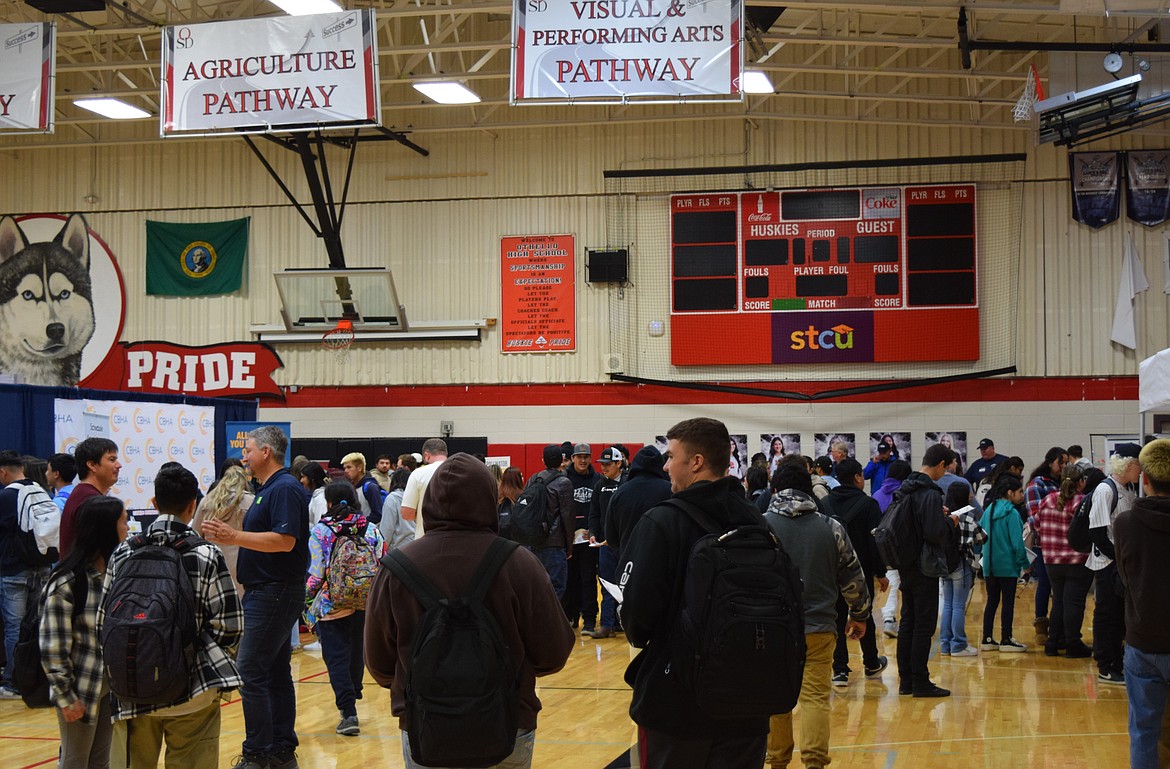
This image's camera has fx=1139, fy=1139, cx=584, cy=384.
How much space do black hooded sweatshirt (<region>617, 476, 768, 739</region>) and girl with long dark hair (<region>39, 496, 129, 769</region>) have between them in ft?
6.30

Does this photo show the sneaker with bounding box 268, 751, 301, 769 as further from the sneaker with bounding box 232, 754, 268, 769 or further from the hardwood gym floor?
the hardwood gym floor

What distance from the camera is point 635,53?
9.25 meters

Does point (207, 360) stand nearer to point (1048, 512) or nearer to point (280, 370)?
point (280, 370)

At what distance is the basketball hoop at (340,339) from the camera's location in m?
17.6

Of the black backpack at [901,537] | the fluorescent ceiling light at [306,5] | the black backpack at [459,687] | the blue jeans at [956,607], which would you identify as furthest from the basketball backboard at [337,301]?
the black backpack at [459,687]

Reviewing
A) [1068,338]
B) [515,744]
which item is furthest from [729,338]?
[515,744]

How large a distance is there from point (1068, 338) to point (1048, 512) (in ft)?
27.8

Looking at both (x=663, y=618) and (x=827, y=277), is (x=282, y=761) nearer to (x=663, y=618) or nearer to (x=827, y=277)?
(x=663, y=618)

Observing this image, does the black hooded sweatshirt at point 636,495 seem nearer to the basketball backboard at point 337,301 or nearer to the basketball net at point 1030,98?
Answer: the basketball net at point 1030,98

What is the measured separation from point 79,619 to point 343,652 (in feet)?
8.95

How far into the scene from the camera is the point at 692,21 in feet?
30.5

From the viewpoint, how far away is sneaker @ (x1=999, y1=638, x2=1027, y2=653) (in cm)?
952

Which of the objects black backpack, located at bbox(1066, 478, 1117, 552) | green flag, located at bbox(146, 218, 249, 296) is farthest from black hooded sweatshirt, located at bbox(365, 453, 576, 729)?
green flag, located at bbox(146, 218, 249, 296)

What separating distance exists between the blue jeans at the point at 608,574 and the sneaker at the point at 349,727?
2435mm
